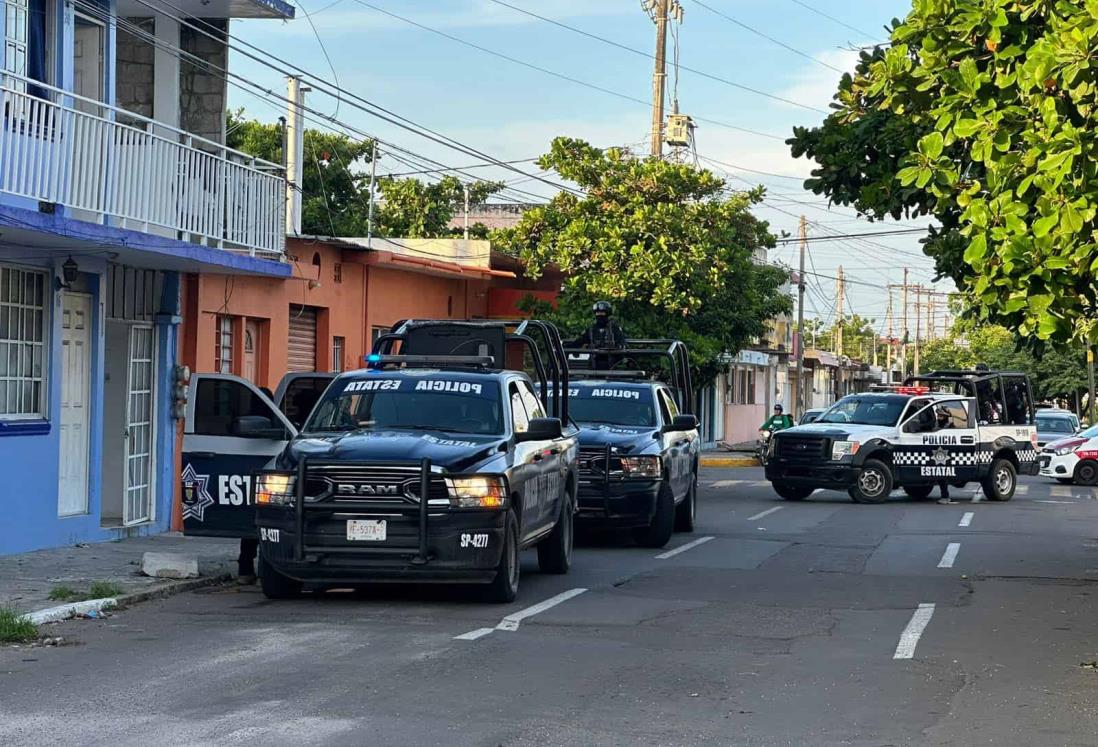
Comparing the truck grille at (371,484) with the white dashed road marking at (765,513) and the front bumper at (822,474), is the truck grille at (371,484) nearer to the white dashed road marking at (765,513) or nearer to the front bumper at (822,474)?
the white dashed road marking at (765,513)

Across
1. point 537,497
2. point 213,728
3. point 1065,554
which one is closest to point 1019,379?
point 1065,554

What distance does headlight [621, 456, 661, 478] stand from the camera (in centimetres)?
1739

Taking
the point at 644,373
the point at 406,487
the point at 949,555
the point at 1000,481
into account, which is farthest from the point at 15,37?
the point at 1000,481

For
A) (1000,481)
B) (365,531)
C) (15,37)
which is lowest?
(1000,481)

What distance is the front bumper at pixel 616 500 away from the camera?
56.6 feet

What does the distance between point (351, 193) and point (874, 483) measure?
28.3 meters

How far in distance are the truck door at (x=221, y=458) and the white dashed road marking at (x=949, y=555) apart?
7357mm

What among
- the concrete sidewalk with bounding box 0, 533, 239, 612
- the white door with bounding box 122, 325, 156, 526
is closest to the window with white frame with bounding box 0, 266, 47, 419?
the concrete sidewalk with bounding box 0, 533, 239, 612

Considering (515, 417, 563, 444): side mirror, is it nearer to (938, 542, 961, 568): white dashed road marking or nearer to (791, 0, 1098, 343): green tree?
(791, 0, 1098, 343): green tree

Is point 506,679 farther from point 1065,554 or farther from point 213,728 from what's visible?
point 1065,554

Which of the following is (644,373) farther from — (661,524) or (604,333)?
(661,524)

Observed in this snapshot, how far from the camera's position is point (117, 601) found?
12266 mm

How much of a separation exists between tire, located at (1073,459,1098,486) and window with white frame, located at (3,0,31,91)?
2627 cm

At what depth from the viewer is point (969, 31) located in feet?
34.4
